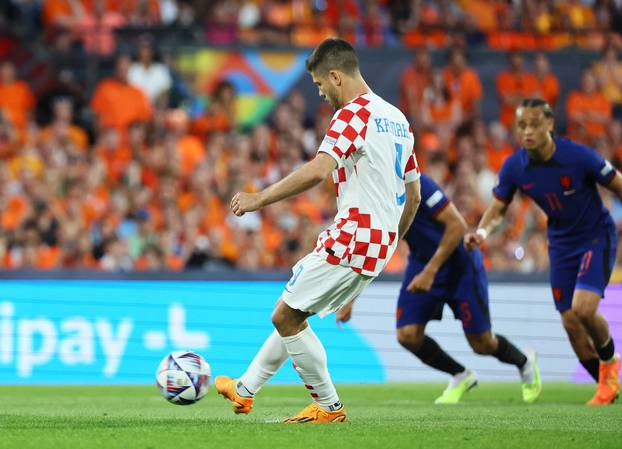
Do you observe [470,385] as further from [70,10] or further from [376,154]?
[70,10]

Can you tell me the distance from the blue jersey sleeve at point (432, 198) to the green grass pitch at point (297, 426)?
1744 millimetres

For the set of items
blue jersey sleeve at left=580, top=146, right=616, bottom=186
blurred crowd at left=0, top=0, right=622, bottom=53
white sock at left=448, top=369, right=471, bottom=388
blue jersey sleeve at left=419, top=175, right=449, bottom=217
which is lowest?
white sock at left=448, top=369, right=471, bottom=388

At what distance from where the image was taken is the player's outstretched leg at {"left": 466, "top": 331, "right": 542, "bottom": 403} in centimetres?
1177

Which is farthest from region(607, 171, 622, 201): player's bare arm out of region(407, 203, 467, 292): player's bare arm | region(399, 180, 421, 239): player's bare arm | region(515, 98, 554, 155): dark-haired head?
region(399, 180, 421, 239): player's bare arm

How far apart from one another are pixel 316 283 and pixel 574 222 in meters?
3.81

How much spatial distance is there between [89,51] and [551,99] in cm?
747

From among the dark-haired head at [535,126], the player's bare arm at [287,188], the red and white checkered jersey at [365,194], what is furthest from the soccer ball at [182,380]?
the dark-haired head at [535,126]

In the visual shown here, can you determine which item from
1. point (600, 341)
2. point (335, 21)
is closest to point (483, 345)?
point (600, 341)

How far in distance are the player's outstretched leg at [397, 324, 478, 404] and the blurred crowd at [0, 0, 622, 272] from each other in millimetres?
4646

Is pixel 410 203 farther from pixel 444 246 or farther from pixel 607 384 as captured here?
pixel 607 384

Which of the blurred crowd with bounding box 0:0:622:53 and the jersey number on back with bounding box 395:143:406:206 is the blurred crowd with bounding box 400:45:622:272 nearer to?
the blurred crowd with bounding box 0:0:622:53

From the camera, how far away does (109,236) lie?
53.5ft

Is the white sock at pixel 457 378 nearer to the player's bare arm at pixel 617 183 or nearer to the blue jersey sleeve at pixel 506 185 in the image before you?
the blue jersey sleeve at pixel 506 185

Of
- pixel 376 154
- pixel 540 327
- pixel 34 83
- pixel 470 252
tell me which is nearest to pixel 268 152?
pixel 34 83
